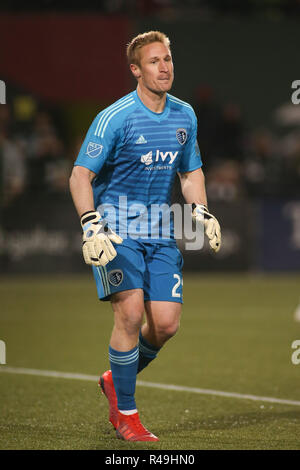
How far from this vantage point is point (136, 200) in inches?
209

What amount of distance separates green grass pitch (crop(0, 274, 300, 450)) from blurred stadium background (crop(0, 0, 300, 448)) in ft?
0.24

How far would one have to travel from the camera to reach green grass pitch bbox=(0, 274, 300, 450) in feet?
17.0

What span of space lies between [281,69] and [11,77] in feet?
19.7

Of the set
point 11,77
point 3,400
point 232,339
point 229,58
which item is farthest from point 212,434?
point 229,58

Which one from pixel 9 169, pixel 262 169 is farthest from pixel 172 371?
pixel 262 169

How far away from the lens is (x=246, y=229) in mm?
15680

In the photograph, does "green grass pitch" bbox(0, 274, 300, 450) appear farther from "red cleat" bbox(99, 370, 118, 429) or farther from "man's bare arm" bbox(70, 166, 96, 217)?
"man's bare arm" bbox(70, 166, 96, 217)

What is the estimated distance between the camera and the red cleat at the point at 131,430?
4996mm

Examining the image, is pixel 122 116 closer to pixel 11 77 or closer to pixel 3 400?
pixel 3 400

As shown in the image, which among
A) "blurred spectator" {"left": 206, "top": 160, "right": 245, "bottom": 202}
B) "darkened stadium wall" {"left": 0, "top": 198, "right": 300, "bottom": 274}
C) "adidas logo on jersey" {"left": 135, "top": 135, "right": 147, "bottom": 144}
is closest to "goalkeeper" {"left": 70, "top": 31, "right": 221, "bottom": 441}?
"adidas logo on jersey" {"left": 135, "top": 135, "right": 147, "bottom": 144}

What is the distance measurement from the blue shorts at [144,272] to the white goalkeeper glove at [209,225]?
23cm

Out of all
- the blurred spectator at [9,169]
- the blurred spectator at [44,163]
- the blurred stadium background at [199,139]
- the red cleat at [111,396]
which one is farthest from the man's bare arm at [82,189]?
the blurred spectator at [44,163]

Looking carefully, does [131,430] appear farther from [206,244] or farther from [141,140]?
[206,244]
